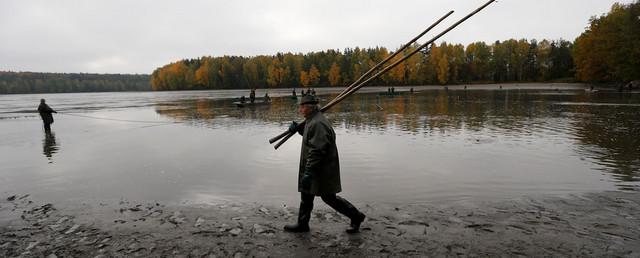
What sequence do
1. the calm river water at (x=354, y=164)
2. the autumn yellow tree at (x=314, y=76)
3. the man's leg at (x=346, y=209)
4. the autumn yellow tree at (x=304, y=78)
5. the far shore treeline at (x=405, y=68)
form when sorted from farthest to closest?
the autumn yellow tree at (x=314, y=76) → the autumn yellow tree at (x=304, y=78) → the far shore treeline at (x=405, y=68) → the calm river water at (x=354, y=164) → the man's leg at (x=346, y=209)

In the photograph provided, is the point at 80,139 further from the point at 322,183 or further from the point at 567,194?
the point at 567,194

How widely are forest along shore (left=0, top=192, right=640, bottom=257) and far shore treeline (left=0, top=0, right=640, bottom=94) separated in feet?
213

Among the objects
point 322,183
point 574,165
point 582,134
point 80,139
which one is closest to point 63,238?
point 322,183

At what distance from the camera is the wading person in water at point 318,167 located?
15.7 feet

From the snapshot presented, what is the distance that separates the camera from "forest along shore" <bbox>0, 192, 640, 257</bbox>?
469cm

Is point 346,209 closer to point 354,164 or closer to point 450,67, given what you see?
point 354,164

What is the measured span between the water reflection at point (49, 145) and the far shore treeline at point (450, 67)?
68.9 metres

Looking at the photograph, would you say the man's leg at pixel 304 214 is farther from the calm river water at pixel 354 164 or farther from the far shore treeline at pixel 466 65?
the far shore treeline at pixel 466 65

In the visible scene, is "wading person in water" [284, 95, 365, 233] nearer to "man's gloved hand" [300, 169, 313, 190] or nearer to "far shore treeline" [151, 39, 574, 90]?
"man's gloved hand" [300, 169, 313, 190]

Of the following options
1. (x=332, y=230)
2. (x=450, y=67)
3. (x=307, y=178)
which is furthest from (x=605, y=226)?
(x=450, y=67)

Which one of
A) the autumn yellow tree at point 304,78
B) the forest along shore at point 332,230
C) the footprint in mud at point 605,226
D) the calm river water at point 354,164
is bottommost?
the forest along shore at point 332,230

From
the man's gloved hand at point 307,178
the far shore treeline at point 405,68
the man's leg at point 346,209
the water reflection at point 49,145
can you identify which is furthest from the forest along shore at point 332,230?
the far shore treeline at point 405,68

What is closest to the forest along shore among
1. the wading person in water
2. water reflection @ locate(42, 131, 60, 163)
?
the wading person in water

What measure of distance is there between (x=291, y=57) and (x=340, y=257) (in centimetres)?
15412
